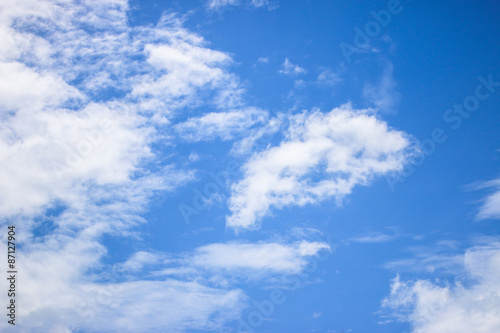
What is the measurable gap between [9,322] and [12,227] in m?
14.5

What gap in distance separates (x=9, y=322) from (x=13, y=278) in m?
6.67

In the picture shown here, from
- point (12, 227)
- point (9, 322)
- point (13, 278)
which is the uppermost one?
point (12, 227)

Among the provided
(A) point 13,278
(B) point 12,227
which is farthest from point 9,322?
(B) point 12,227

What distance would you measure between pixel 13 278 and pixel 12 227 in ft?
25.8

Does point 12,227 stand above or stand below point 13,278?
above

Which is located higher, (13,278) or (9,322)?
(13,278)

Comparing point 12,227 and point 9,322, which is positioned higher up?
point 12,227

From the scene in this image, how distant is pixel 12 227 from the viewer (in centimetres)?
4788

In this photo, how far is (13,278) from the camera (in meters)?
46.8

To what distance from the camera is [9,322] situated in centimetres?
4644

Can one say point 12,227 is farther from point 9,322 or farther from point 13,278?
point 9,322
